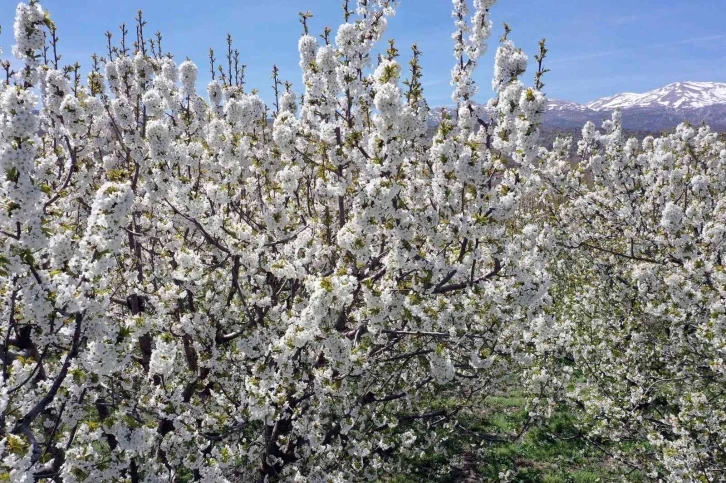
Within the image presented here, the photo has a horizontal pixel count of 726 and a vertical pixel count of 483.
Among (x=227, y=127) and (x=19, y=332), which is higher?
(x=227, y=127)

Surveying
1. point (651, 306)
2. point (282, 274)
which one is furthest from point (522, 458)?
point (282, 274)

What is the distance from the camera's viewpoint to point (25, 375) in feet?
A: 18.0

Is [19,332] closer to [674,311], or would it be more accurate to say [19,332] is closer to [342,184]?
[342,184]

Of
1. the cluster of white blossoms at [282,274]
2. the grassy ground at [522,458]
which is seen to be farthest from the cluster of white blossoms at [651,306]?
the grassy ground at [522,458]

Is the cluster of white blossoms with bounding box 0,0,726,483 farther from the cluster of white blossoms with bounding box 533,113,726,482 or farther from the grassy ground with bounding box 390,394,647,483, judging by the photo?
the grassy ground with bounding box 390,394,647,483

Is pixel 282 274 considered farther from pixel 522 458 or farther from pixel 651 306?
pixel 522 458

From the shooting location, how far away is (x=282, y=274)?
24.4 ft

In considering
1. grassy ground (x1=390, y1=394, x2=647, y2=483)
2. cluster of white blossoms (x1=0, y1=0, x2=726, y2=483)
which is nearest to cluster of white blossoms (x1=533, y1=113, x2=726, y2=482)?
cluster of white blossoms (x1=0, y1=0, x2=726, y2=483)

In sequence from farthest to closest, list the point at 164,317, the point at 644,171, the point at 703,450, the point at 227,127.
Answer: the point at 644,171 → the point at 227,127 → the point at 164,317 → the point at 703,450

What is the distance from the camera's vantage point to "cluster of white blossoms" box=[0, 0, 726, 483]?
4.96m

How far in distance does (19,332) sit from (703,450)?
10.5m

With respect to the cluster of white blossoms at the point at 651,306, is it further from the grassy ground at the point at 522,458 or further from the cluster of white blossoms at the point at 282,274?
the grassy ground at the point at 522,458

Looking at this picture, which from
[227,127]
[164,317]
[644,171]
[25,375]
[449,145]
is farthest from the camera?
Answer: [644,171]

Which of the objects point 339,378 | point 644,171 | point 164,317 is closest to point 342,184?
point 339,378
